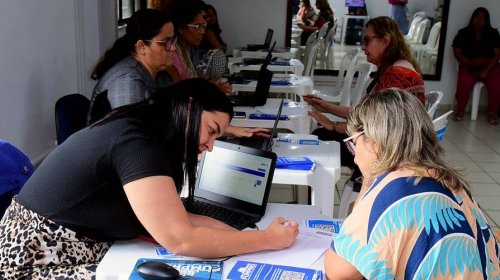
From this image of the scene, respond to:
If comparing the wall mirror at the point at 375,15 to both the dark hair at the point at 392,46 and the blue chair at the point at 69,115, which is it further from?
the blue chair at the point at 69,115

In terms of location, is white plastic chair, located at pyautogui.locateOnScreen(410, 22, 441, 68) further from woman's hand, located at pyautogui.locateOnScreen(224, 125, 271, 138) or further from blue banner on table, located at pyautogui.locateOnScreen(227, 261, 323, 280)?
blue banner on table, located at pyautogui.locateOnScreen(227, 261, 323, 280)

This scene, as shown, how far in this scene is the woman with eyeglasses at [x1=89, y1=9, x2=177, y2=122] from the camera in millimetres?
2635

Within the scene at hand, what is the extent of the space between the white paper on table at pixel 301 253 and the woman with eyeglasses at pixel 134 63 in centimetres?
121

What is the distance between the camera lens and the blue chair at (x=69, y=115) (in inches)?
109

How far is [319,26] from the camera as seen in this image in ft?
26.8

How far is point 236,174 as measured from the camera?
6.58ft

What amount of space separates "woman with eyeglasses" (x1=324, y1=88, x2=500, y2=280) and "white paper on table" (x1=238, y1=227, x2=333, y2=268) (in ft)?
0.49

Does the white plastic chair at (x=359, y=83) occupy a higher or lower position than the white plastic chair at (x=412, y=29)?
lower

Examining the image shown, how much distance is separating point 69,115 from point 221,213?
124 centimetres

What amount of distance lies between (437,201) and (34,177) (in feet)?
3.45

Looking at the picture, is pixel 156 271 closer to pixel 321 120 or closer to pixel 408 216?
pixel 408 216

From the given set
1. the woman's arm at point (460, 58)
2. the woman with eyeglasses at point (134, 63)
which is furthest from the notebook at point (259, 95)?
the woman's arm at point (460, 58)

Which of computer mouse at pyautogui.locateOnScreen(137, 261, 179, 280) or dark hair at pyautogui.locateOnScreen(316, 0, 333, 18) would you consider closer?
computer mouse at pyautogui.locateOnScreen(137, 261, 179, 280)

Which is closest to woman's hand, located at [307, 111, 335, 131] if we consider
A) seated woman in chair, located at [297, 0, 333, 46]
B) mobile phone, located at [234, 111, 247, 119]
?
mobile phone, located at [234, 111, 247, 119]
